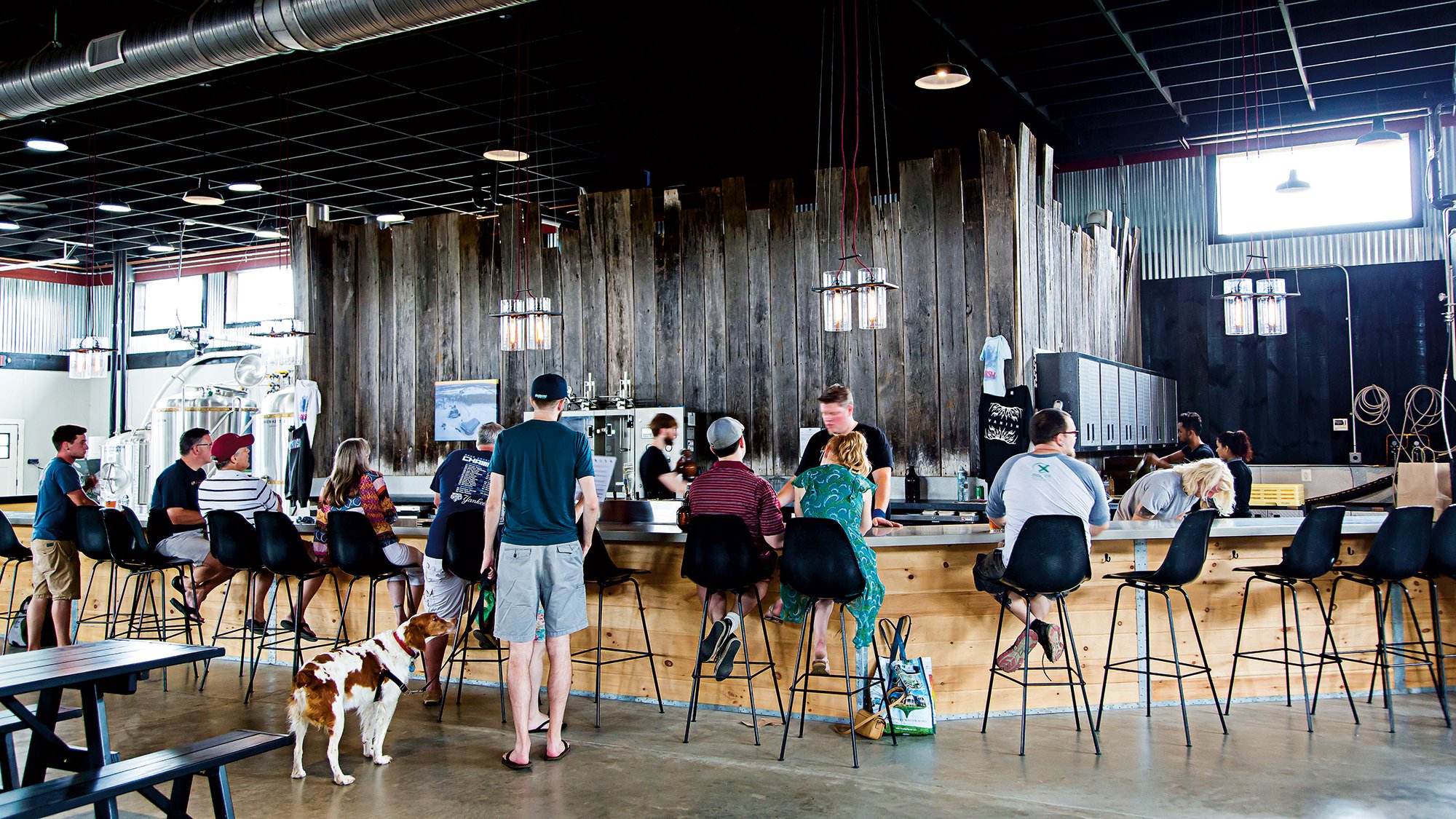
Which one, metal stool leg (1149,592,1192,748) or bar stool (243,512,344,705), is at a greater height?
bar stool (243,512,344,705)

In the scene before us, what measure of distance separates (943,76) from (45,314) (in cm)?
1667

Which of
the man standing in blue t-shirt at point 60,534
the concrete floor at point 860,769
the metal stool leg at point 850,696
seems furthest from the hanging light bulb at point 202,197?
the metal stool leg at point 850,696

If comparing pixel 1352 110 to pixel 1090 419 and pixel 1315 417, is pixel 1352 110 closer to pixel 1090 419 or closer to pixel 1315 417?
pixel 1315 417

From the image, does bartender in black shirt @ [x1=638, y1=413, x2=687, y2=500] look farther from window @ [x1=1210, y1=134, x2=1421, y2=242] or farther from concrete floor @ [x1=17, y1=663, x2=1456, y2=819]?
window @ [x1=1210, y1=134, x2=1421, y2=242]

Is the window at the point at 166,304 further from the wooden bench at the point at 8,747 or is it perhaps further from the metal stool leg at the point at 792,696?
the metal stool leg at the point at 792,696

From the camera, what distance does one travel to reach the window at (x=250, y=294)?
54.3ft

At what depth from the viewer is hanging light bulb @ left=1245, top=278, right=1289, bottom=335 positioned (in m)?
6.38

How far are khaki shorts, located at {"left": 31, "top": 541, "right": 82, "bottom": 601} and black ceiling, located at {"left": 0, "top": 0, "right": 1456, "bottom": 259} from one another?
359cm

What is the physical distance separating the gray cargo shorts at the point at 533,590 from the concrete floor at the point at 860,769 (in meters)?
0.57

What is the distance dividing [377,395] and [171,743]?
5.77 metres

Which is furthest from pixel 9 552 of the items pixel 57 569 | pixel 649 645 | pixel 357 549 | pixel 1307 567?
pixel 1307 567

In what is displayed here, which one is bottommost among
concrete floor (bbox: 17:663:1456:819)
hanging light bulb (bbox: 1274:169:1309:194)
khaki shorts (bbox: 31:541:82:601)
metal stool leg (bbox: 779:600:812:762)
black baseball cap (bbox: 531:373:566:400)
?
concrete floor (bbox: 17:663:1456:819)

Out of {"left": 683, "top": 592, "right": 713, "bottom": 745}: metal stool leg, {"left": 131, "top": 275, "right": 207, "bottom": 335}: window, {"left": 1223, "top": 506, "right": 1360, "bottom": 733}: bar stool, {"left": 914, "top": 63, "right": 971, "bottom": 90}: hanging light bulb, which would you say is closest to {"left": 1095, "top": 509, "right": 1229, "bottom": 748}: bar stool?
{"left": 1223, "top": 506, "right": 1360, "bottom": 733}: bar stool

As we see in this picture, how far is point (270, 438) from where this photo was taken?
11.0 metres
